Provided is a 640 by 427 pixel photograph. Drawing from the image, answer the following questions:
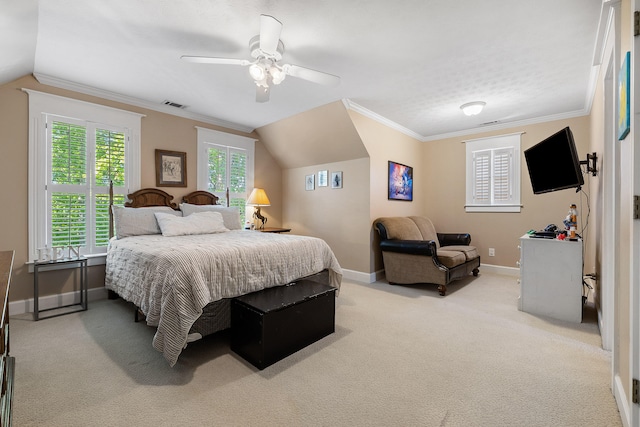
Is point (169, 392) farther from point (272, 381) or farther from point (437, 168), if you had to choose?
point (437, 168)

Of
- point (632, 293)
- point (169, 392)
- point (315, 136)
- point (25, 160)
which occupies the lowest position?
point (169, 392)

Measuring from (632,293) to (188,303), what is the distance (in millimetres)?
2457

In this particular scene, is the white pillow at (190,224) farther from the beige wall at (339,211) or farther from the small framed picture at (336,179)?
the small framed picture at (336,179)

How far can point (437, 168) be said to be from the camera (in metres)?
5.59

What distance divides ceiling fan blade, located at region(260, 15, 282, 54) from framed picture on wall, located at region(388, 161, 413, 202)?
3108mm

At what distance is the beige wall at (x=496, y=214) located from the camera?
168 inches

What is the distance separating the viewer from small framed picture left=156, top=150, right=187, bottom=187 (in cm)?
404

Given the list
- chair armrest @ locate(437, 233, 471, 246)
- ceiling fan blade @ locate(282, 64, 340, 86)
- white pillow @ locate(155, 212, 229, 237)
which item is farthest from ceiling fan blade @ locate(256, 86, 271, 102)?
chair armrest @ locate(437, 233, 471, 246)

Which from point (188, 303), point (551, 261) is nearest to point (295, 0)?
point (188, 303)

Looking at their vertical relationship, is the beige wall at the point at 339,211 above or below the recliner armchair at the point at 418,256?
above

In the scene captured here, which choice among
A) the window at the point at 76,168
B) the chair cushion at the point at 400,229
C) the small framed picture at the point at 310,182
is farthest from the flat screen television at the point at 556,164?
the window at the point at 76,168

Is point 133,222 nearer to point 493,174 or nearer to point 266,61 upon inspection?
point 266,61

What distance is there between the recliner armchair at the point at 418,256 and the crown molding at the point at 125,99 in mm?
2985

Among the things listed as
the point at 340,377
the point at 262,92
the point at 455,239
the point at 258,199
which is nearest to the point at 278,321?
the point at 340,377
